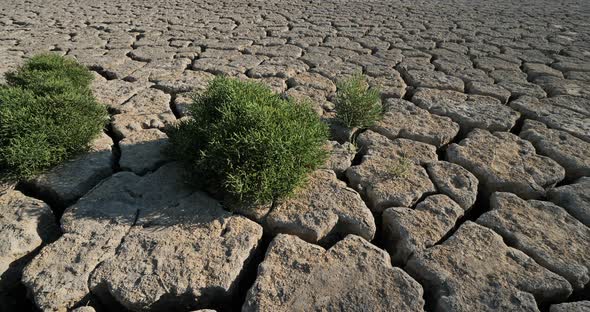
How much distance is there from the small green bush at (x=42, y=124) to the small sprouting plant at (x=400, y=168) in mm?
1965

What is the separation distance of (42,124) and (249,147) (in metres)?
1.34

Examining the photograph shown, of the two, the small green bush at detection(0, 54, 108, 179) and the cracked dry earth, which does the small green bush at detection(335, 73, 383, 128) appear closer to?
the cracked dry earth

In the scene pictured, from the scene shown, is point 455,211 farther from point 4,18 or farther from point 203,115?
point 4,18

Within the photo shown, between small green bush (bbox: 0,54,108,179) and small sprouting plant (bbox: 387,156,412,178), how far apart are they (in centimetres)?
196

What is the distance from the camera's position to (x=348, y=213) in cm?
203

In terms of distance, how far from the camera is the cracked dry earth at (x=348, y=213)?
64.8 inches

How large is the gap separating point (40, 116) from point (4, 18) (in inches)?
225

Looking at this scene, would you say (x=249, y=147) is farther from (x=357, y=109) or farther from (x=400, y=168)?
(x=357, y=109)

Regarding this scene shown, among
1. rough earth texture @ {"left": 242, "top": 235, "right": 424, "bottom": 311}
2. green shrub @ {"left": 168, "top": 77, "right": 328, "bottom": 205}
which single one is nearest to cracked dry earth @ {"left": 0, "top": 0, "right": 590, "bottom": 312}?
rough earth texture @ {"left": 242, "top": 235, "right": 424, "bottom": 311}

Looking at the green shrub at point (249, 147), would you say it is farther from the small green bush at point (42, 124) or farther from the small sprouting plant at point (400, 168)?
the small green bush at point (42, 124)

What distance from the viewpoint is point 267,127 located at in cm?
205

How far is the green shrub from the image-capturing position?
1.97m

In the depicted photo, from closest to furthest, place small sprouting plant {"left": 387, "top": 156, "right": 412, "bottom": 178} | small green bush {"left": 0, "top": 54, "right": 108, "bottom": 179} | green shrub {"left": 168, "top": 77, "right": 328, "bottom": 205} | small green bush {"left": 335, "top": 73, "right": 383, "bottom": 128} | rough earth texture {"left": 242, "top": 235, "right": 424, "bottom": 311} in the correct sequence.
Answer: rough earth texture {"left": 242, "top": 235, "right": 424, "bottom": 311}, green shrub {"left": 168, "top": 77, "right": 328, "bottom": 205}, small green bush {"left": 0, "top": 54, "right": 108, "bottom": 179}, small sprouting plant {"left": 387, "top": 156, "right": 412, "bottom": 178}, small green bush {"left": 335, "top": 73, "right": 383, "bottom": 128}

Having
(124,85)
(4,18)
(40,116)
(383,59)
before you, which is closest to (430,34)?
(383,59)
